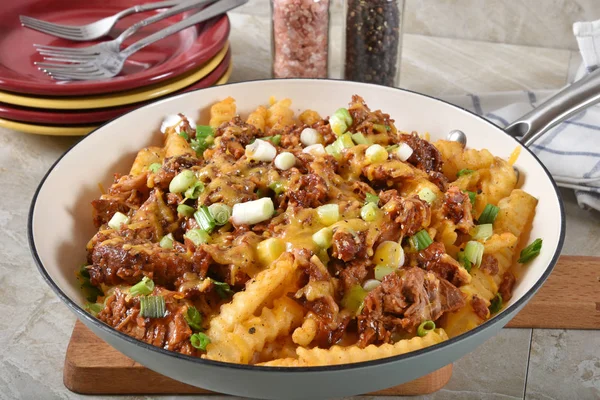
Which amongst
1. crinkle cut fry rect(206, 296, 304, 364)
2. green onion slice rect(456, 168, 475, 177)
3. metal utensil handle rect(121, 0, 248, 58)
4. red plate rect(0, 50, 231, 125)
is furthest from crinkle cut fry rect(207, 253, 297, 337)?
metal utensil handle rect(121, 0, 248, 58)

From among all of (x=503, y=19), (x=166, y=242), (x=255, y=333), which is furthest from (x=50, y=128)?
(x=503, y=19)

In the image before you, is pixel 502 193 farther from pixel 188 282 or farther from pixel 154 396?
pixel 154 396

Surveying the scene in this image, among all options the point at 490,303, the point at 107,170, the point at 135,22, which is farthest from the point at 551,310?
the point at 135,22

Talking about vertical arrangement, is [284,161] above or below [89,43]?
above

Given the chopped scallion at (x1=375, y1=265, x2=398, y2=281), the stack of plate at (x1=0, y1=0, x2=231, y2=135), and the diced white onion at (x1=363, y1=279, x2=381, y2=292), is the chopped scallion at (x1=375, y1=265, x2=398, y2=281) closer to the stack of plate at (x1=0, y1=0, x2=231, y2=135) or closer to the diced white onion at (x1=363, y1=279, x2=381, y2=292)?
the diced white onion at (x1=363, y1=279, x2=381, y2=292)

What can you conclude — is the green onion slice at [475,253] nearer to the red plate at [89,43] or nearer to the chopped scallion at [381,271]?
the chopped scallion at [381,271]

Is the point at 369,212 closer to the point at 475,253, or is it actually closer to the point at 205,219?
the point at 475,253
